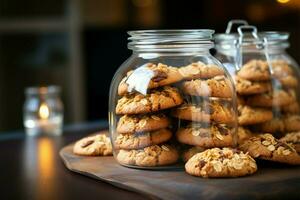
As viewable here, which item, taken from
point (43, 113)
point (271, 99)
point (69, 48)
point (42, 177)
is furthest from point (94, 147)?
point (69, 48)

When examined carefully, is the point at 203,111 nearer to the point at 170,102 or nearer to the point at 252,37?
the point at 170,102

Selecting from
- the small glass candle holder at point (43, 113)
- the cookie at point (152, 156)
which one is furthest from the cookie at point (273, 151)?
the small glass candle holder at point (43, 113)

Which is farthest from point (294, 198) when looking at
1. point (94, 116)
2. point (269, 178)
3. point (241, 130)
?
point (94, 116)

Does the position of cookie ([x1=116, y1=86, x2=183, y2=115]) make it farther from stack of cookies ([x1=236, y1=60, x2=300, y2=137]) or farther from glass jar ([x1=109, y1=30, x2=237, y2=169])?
stack of cookies ([x1=236, y1=60, x2=300, y2=137])

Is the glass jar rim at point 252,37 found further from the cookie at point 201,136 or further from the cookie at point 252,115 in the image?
the cookie at point 201,136

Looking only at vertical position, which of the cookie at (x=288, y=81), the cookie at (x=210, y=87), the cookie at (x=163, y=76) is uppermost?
the cookie at (x=163, y=76)
